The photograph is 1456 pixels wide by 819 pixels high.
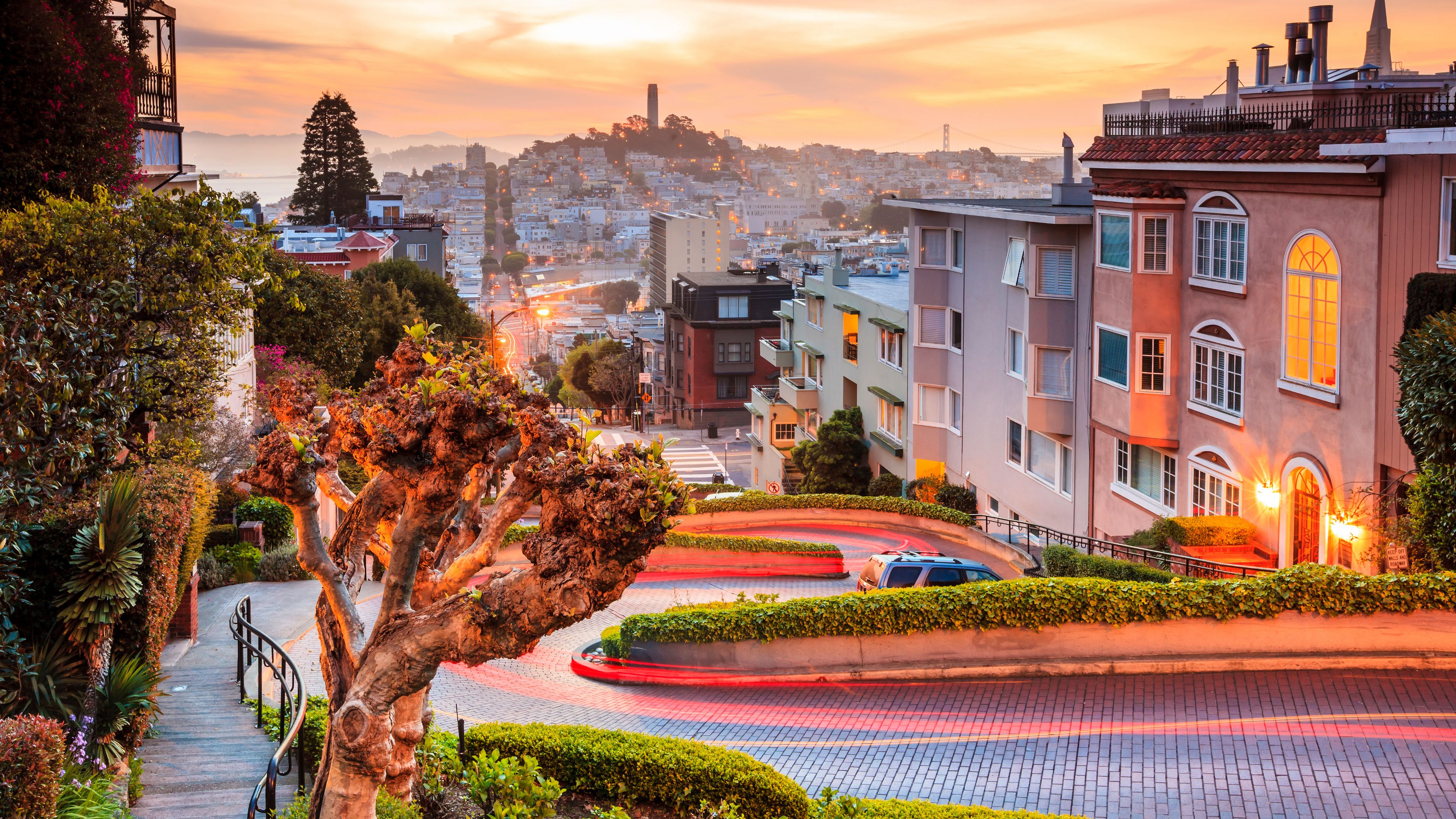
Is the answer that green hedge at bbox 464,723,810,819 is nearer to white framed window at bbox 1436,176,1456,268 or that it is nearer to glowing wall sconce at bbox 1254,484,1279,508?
white framed window at bbox 1436,176,1456,268

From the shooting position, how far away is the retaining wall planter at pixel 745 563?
32.4 metres

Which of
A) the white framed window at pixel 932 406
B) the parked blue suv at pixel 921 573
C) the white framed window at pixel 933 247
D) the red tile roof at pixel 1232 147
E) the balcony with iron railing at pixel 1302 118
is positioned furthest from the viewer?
the white framed window at pixel 932 406

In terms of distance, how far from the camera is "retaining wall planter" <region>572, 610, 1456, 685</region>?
55.7 feet

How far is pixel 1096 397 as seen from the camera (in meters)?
30.9

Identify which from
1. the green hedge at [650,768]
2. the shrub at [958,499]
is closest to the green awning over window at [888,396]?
the shrub at [958,499]

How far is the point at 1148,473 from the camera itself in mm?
30188

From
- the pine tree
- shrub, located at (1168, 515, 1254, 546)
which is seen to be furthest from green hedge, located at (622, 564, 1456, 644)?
the pine tree

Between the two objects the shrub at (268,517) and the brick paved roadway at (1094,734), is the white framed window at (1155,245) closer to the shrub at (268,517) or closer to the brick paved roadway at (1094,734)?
the brick paved roadway at (1094,734)

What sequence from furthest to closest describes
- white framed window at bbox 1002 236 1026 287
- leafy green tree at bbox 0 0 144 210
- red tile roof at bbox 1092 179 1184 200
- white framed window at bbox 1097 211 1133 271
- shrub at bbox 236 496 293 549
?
white framed window at bbox 1002 236 1026 287 → white framed window at bbox 1097 211 1133 271 → red tile roof at bbox 1092 179 1184 200 → shrub at bbox 236 496 293 549 → leafy green tree at bbox 0 0 144 210

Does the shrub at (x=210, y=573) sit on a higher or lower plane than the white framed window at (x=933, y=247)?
lower

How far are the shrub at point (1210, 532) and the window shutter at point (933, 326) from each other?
56.7 feet

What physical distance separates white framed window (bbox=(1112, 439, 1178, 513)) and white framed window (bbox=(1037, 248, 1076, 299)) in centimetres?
490

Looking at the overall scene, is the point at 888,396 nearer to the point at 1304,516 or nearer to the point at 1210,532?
the point at 1210,532

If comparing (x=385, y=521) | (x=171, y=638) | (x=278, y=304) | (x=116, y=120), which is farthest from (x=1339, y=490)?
(x=278, y=304)
